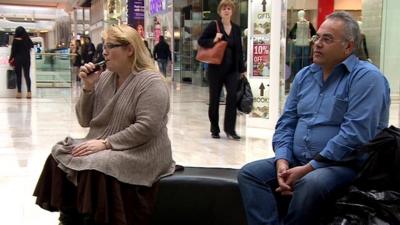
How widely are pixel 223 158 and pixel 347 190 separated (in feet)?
9.99

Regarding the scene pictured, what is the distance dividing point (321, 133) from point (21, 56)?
10.7m

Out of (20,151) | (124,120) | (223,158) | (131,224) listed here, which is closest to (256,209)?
(131,224)

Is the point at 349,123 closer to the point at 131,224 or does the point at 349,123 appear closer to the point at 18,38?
the point at 131,224

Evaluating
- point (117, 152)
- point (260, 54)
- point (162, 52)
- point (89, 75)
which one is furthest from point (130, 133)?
point (162, 52)

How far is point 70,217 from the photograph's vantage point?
2.77 m

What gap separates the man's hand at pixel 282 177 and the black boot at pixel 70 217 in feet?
3.48

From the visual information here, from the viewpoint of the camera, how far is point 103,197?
2.48 meters

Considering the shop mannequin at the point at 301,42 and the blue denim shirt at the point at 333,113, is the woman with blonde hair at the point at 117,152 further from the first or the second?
the shop mannequin at the point at 301,42

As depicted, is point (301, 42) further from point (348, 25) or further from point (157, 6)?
point (157, 6)

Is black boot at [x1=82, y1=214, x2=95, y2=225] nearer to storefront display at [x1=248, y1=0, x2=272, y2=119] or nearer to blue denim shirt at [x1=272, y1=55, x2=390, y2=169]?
blue denim shirt at [x1=272, y1=55, x2=390, y2=169]

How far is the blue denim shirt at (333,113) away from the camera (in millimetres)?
2232

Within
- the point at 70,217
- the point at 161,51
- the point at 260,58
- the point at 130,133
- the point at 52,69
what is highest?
the point at 260,58

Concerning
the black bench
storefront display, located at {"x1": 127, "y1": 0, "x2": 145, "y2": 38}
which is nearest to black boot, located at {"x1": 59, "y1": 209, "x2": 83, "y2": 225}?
the black bench

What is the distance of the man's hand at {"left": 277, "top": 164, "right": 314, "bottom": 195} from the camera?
227cm
